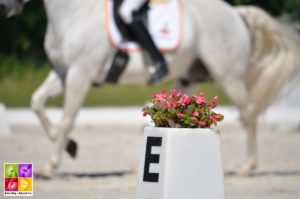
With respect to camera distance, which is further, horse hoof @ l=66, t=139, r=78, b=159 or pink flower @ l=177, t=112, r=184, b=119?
horse hoof @ l=66, t=139, r=78, b=159

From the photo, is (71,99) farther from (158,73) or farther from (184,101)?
(184,101)

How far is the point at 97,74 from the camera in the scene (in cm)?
979

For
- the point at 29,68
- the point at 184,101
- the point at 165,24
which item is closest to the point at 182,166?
the point at 184,101

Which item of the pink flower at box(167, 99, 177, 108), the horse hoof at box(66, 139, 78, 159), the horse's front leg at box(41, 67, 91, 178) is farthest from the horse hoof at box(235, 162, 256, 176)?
the pink flower at box(167, 99, 177, 108)

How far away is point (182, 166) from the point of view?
5727 millimetres

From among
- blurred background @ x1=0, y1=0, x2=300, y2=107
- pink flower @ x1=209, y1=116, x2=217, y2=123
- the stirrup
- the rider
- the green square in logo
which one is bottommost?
the green square in logo

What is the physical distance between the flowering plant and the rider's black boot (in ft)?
12.9

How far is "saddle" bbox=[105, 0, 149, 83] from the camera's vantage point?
9844mm

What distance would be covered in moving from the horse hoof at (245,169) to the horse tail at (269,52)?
844mm

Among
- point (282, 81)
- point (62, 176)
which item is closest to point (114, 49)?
point (62, 176)

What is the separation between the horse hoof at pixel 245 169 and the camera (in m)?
10.1

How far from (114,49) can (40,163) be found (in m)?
1.51

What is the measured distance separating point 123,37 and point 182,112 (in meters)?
4.14

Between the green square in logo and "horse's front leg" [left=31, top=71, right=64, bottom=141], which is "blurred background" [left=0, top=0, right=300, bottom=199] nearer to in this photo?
"horse's front leg" [left=31, top=71, right=64, bottom=141]
